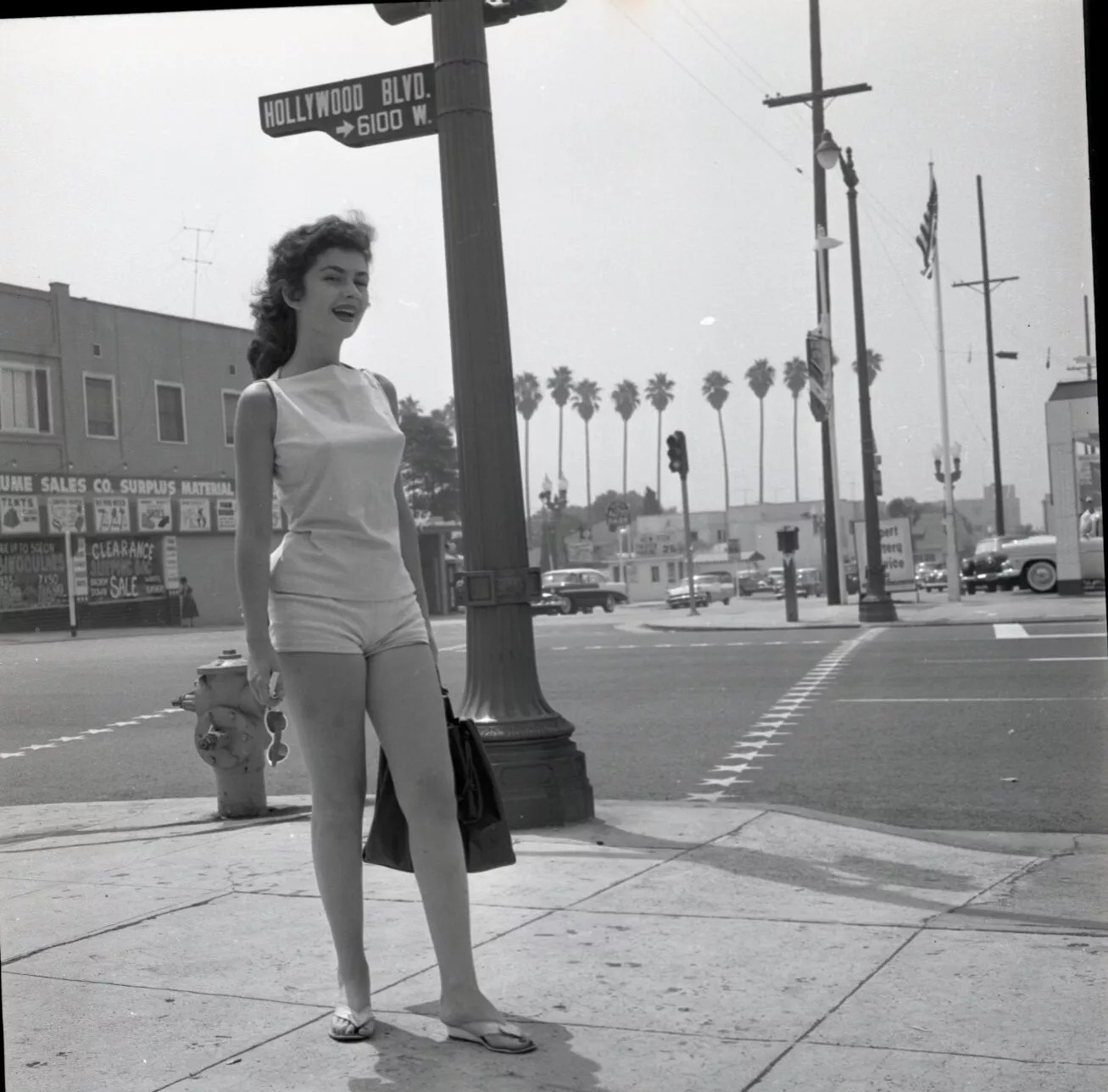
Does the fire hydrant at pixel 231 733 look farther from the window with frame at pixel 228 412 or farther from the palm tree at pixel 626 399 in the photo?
the palm tree at pixel 626 399

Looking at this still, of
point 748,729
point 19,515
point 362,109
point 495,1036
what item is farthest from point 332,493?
point 748,729

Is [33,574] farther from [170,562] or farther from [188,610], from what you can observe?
[188,610]

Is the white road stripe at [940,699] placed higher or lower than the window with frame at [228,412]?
lower

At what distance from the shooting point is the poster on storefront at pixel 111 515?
457 cm

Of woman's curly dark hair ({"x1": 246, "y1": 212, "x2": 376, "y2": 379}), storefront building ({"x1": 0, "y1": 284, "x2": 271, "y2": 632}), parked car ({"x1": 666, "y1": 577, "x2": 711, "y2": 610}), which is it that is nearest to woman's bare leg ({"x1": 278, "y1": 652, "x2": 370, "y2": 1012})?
woman's curly dark hair ({"x1": 246, "y1": 212, "x2": 376, "y2": 379})

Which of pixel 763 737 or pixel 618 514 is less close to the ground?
pixel 618 514

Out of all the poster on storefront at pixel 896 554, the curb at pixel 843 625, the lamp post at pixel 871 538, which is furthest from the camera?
the poster on storefront at pixel 896 554

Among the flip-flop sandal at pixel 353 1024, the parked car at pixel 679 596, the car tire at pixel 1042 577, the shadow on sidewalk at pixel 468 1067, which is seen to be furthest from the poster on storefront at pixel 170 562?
the car tire at pixel 1042 577

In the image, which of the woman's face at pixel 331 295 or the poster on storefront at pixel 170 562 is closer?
the woman's face at pixel 331 295

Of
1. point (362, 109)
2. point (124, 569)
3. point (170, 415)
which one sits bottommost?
point (124, 569)

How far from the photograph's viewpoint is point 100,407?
14.4 ft

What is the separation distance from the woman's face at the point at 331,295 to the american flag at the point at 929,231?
1.90 m

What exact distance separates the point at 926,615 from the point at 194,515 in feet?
57.3

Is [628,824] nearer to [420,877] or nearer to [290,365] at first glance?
[420,877]
